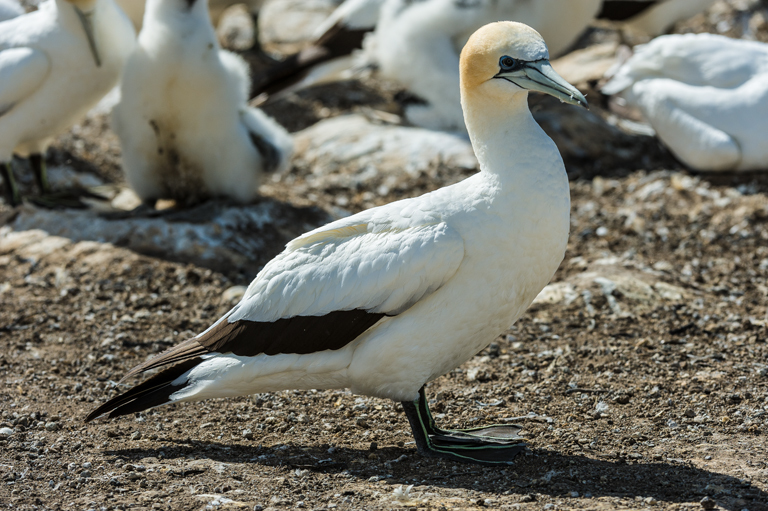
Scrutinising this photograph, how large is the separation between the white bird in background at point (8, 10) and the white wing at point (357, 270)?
494 cm

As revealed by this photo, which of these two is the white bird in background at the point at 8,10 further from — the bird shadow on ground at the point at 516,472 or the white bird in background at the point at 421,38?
the bird shadow on ground at the point at 516,472

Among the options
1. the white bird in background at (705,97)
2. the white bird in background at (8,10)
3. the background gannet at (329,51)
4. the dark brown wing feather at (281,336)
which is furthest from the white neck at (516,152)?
the white bird in background at (8,10)

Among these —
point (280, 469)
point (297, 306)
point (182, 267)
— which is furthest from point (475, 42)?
point (182, 267)

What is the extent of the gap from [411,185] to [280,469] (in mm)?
4159

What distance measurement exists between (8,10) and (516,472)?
620 centimetres

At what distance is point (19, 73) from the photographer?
20.9 ft

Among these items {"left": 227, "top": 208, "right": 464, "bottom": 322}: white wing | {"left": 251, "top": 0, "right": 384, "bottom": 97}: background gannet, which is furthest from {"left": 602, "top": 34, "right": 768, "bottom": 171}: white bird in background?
{"left": 227, "top": 208, "right": 464, "bottom": 322}: white wing

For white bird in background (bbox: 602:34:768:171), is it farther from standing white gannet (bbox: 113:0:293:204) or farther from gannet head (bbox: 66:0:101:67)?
gannet head (bbox: 66:0:101:67)

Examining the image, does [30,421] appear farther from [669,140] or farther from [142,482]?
[669,140]

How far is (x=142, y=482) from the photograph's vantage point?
3469mm

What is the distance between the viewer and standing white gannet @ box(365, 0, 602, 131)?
7.89m

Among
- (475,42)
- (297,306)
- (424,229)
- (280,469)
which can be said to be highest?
(475,42)

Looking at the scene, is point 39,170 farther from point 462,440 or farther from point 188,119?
point 462,440

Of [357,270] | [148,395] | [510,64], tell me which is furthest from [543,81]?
[148,395]
